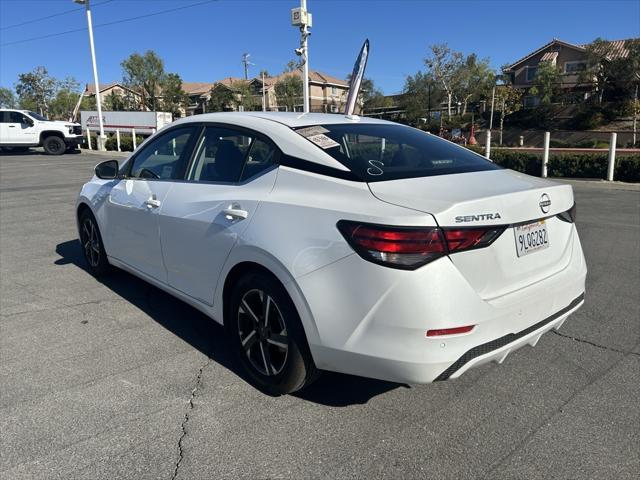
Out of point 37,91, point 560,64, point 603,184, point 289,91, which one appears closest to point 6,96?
point 37,91

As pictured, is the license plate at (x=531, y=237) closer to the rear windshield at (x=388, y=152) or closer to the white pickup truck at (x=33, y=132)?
the rear windshield at (x=388, y=152)

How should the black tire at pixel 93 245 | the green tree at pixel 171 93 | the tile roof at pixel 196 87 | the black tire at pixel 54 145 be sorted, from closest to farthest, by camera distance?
1. the black tire at pixel 93 245
2. the black tire at pixel 54 145
3. the green tree at pixel 171 93
4. the tile roof at pixel 196 87

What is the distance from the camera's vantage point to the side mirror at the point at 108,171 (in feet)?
14.5

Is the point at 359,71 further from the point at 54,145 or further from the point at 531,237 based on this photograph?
the point at 54,145

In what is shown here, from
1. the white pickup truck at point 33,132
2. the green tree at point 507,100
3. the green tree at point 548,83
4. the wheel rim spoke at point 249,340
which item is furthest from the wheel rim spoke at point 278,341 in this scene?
the green tree at point 548,83

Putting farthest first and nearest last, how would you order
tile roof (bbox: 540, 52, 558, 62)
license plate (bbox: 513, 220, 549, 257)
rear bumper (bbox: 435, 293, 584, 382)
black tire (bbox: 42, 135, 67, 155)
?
tile roof (bbox: 540, 52, 558, 62), black tire (bbox: 42, 135, 67, 155), license plate (bbox: 513, 220, 549, 257), rear bumper (bbox: 435, 293, 584, 382)

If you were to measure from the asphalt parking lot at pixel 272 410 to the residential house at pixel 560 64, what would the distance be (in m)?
51.2

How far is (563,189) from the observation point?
9.27ft

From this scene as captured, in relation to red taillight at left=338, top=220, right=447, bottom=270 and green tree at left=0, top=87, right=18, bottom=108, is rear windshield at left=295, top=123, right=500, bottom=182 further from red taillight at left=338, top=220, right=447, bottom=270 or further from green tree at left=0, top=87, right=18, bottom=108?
green tree at left=0, top=87, right=18, bottom=108

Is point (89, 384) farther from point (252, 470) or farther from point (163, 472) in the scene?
point (252, 470)

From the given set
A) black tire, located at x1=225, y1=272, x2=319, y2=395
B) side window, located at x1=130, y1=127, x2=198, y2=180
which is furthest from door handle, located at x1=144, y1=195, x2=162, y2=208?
black tire, located at x1=225, y1=272, x2=319, y2=395

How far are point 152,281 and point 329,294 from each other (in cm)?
206

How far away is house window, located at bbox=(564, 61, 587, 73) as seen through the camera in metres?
49.1

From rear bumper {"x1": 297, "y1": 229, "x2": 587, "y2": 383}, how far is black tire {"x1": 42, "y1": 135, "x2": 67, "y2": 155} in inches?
1026
